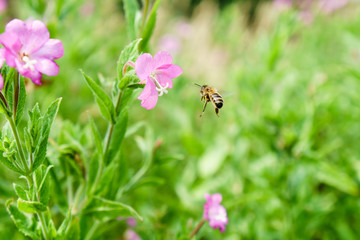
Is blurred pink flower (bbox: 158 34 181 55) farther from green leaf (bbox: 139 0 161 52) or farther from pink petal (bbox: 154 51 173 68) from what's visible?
pink petal (bbox: 154 51 173 68)

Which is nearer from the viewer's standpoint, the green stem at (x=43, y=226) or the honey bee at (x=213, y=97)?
the green stem at (x=43, y=226)

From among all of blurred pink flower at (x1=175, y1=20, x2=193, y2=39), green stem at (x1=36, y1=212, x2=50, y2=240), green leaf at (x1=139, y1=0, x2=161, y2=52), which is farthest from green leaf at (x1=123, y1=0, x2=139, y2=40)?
blurred pink flower at (x1=175, y1=20, x2=193, y2=39)

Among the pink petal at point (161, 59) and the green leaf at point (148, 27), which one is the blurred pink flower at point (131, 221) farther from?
the pink petal at point (161, 59)

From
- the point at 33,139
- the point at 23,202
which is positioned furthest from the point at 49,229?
the point at 33,139

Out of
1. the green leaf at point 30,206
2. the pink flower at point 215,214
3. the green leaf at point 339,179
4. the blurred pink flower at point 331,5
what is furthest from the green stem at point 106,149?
the blurred pink flower at point 331,5

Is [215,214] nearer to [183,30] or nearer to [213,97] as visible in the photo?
[213,97]

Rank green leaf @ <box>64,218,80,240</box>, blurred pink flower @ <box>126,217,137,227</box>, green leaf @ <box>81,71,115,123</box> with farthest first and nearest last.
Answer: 1. blurred pink flower @ <box>126,217,137,227</box>
2. green leaf @ <box>64,218,80,240</box>
3. green leaf @ <box>81,71,115,123</box>
